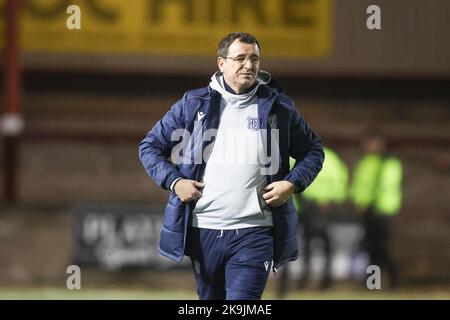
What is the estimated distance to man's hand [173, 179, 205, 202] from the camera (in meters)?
6.69

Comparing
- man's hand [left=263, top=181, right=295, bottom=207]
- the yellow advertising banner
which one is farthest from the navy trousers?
the yellow advertising banner

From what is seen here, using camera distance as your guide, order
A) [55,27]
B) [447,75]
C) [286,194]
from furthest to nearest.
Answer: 1. [447,75]
2. [55,27]
3. [286,194]

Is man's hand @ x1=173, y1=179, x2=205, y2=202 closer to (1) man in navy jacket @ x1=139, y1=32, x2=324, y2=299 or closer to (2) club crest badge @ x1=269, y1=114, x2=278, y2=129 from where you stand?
(1) man in navy jacket @ x1=139, y1=32, x2=324, y2=299

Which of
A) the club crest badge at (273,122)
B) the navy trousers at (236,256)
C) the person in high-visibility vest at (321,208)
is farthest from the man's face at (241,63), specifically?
the person in high-visibility vest at (321,208)

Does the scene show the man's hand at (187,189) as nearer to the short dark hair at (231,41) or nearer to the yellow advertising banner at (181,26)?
the short dark hair at (231,41)

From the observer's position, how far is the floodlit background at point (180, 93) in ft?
54.0

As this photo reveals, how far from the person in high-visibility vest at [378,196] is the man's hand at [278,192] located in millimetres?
8644

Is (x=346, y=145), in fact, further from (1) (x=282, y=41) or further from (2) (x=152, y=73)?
(2) (x=152, y=73)

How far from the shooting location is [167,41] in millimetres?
17562

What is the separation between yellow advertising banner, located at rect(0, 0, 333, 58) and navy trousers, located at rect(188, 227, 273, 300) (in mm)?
10596

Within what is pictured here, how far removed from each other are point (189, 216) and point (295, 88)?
11.7 metres

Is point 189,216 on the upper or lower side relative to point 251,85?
lower
